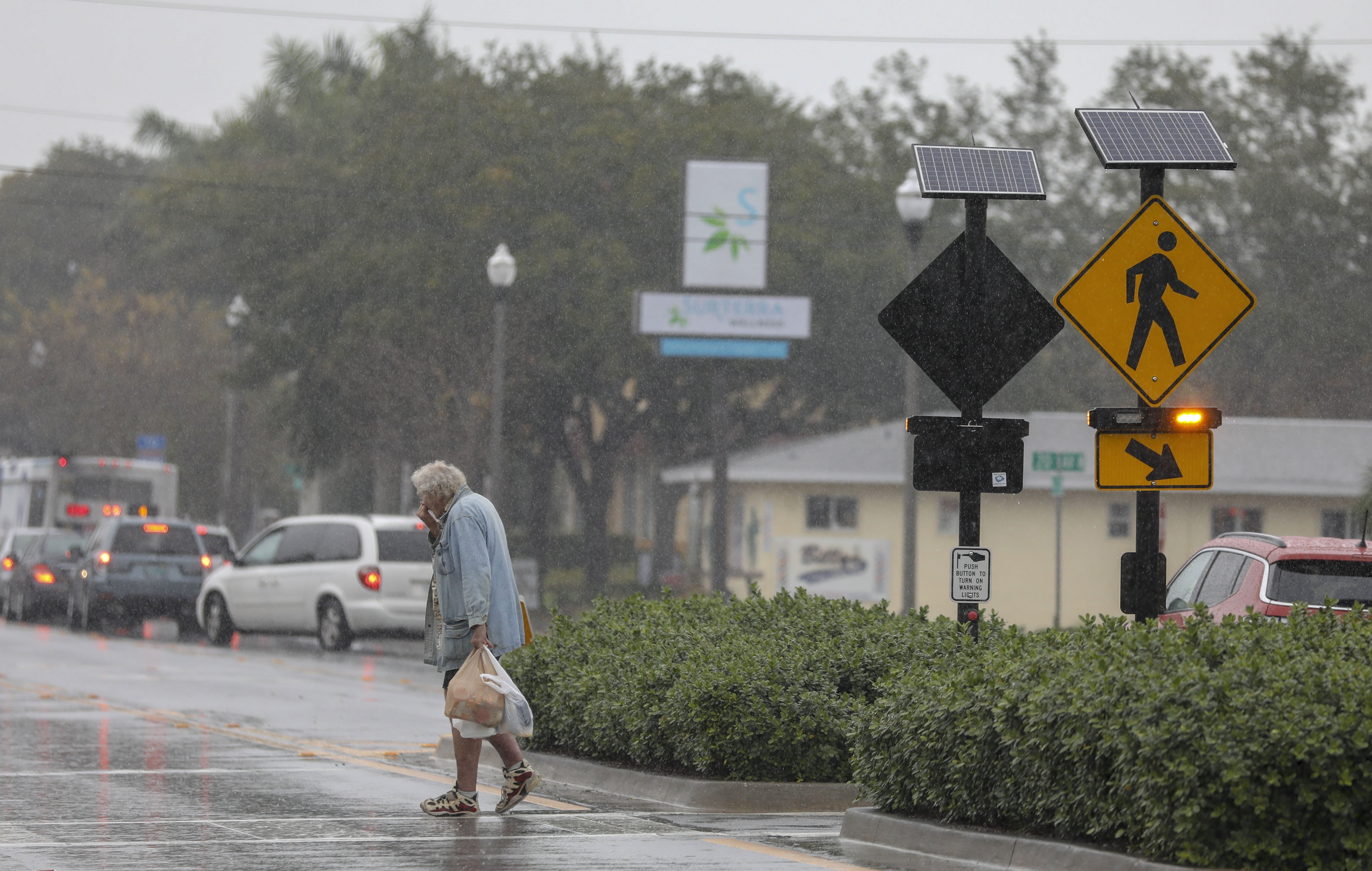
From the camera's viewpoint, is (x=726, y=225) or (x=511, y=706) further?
(x=726, y=225)

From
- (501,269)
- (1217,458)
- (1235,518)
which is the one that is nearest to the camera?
(501,269)

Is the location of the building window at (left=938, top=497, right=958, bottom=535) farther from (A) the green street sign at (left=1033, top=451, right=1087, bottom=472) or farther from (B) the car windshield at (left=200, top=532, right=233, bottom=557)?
(B) the car windshield at (left=200, top=532, right=233, bottom=557)

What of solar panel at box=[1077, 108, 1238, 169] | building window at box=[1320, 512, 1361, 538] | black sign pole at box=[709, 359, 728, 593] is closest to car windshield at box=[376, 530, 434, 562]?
black sign pole at box=[709, 359, 728, 593]

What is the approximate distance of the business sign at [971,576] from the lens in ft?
32.7

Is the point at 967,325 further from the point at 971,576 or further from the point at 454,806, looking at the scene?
the point at 454,806

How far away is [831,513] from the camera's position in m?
39.5

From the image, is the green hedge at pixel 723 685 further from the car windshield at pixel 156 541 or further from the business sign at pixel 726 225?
the business sign at pixel 726 225

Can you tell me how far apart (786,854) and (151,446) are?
43911mm

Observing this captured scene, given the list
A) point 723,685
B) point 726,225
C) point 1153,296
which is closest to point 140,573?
point 726,225

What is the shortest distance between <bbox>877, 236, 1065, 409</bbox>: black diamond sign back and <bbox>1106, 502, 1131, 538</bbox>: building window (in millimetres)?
28232

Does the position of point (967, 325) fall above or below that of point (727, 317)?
below

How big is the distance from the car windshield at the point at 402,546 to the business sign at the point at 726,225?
12035 millimetres

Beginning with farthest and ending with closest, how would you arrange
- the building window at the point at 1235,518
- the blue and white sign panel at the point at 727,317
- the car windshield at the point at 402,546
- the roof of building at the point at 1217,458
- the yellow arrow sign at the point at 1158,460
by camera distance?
the building window at the point at 1235,518
the roof of building at the point at 1217,458
the blue and white sign panel at the point at 727,317
the car windshield at the point at 402,546
the yellow arrow sign at the point at 1158,460

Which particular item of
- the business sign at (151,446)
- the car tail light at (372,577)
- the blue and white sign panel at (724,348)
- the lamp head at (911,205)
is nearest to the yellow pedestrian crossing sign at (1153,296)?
the lamp head at (911,205)
